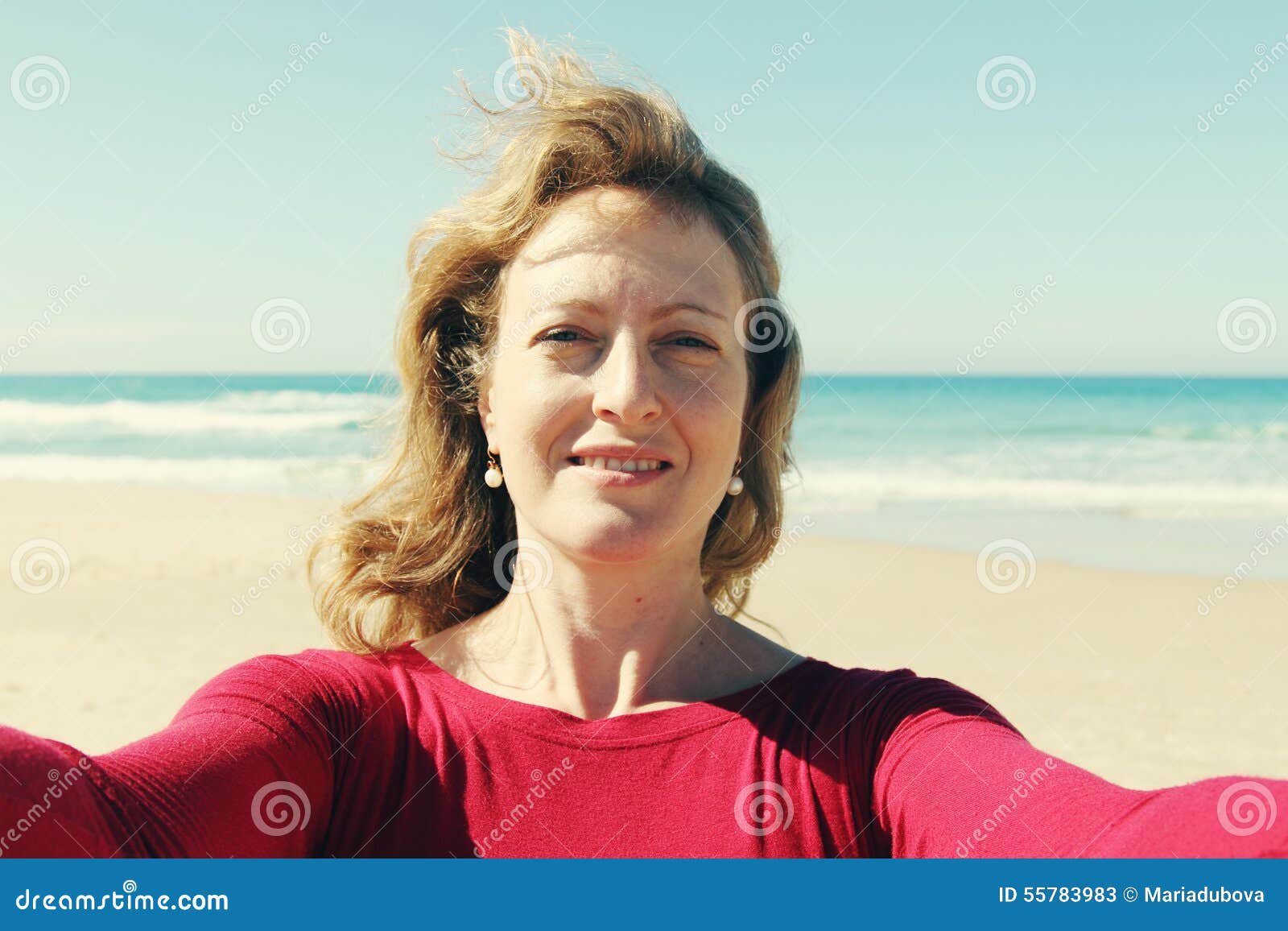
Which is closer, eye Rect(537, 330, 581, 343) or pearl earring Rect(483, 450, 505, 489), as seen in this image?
eye Rect(537, 330, 581, 343)

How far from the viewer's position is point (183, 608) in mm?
10578

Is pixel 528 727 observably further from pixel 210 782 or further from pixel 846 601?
pixel 846 601

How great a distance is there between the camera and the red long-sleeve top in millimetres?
2043

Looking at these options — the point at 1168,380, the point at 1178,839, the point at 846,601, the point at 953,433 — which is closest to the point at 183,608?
the point at 846,601

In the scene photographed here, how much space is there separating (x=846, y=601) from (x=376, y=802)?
29.4ft
